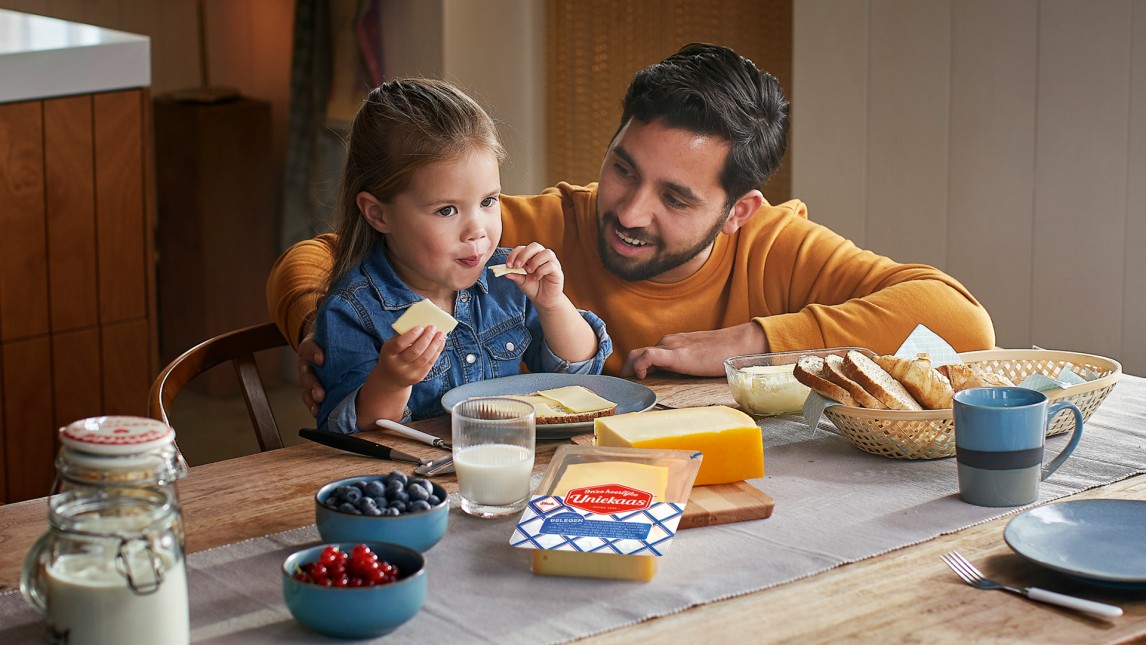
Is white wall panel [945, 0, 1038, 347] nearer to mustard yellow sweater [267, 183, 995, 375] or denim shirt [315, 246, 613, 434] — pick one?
mustard yellow sweater [267, 183, 995, 375]

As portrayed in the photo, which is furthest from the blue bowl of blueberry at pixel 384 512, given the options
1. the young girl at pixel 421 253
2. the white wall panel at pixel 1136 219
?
the white wall panel at pixel 1136 219

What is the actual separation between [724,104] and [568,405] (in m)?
0.69

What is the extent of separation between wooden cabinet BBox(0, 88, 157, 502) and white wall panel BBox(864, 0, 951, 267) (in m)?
1.84

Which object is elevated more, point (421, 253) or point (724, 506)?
point (421, 253)

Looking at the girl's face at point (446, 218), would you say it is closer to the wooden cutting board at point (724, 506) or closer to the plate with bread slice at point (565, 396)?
the plate with bread slice at point (565, 396)

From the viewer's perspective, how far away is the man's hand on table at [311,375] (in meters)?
1.77

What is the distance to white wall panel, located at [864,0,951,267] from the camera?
2.71 metres

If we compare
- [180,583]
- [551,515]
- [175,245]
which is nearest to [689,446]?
[551,515]

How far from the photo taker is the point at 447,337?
6.11ft

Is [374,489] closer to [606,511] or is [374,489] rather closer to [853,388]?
[606,511]

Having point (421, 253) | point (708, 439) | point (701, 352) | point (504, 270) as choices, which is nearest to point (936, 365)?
point (701, 352)

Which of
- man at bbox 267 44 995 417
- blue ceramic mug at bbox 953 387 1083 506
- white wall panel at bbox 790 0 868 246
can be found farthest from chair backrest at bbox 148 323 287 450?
white wall panel at bbox 790 0 868 246

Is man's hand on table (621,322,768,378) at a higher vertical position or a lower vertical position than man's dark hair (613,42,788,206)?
lower

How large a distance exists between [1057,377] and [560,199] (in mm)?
928
